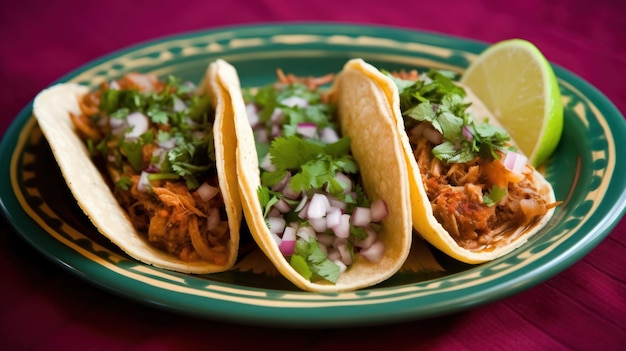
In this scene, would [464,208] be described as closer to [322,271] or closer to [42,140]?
[322,271]

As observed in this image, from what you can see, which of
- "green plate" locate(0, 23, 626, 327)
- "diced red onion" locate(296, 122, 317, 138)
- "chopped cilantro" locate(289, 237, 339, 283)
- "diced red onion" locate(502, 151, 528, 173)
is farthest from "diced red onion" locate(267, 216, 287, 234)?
"diced red onion" locate(502, 151, 528, 173)

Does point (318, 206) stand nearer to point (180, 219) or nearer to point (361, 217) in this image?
point (361, 217)

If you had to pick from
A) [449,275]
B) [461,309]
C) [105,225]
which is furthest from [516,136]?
[105,225]

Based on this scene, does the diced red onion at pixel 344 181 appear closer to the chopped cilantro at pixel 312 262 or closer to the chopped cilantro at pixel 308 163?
the chopped cilantro at pixel 308 163

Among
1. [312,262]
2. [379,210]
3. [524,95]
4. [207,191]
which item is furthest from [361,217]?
[524,95]

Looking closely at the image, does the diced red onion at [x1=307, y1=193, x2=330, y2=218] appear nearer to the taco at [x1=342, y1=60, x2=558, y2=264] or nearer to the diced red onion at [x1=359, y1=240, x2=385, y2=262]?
the diced red onion at [x1=359, y1=240, x2=385, y2=262]

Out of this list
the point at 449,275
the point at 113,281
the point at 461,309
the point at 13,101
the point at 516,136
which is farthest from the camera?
the point at 13,101
